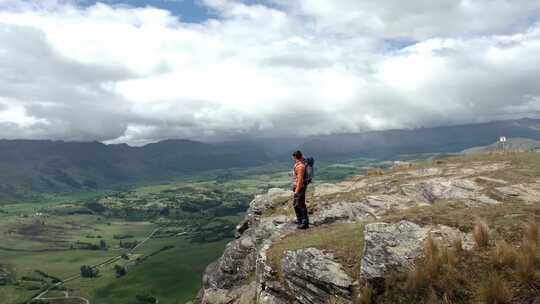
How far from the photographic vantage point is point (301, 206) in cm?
2983

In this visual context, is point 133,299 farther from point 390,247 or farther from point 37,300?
point 390,247

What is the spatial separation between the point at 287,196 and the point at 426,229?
29.3m

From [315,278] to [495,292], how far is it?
831cm

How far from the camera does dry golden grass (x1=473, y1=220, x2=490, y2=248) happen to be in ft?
56.9

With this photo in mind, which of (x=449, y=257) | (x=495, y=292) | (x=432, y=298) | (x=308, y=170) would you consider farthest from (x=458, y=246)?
(x=308, y=170)

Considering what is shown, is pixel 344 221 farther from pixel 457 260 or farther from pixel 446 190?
pixel 457 260

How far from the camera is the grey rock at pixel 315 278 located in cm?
1897

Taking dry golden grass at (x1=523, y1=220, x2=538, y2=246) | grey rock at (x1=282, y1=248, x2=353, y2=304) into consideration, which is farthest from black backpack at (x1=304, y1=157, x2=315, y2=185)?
dry golden grass at (x1=523, y1=220, x2=538, y2=246)

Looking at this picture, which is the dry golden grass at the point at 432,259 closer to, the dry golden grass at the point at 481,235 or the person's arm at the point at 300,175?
the dry golden grass at the point at 481,235

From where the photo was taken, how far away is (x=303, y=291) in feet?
68.3

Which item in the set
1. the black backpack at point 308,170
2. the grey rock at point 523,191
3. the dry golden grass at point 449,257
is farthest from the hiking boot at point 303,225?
the grey rock at point 523,191

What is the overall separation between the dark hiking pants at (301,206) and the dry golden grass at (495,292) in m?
14.6

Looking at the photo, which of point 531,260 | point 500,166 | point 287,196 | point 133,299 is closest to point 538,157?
point 500,166

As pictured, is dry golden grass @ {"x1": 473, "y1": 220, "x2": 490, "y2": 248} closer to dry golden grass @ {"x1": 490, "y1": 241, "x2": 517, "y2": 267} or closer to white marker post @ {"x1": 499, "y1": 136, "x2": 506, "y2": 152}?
dry golden grass @ {"x1": 490, "y1": 241, "x2": 517, "y2": 267}
